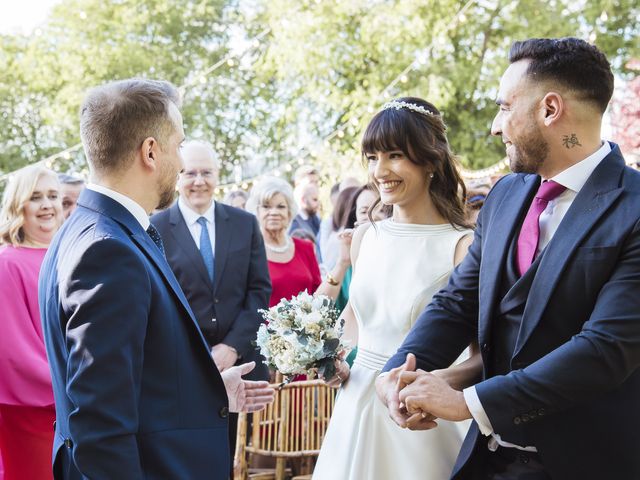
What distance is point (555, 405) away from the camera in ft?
7.22

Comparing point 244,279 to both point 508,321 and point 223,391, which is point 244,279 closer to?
point 223,391

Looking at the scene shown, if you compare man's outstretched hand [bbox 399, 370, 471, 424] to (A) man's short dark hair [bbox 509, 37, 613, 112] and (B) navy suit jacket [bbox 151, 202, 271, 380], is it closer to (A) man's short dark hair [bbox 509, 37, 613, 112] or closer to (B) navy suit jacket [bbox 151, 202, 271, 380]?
(A) man's short dark hair [bbox 509, 37, 613, 112]

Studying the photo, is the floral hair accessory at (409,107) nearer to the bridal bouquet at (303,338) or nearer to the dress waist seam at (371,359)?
the bridal bouquet at (303,338)

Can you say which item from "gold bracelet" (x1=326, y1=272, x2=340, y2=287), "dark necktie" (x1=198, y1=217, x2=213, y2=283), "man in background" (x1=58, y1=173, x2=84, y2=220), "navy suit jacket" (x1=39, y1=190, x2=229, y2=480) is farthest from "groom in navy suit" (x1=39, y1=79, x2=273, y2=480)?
"man in background" (x1=58, y1=173, x2=84, y2=220)

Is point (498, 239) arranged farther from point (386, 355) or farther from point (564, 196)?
point (386, 355)

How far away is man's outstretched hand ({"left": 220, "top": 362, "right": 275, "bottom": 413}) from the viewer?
9.90 feet

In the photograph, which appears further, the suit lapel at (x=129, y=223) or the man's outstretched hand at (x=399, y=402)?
the suit lapel at (x=129, y=223)

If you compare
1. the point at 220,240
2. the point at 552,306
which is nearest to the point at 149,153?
the point at 552,306

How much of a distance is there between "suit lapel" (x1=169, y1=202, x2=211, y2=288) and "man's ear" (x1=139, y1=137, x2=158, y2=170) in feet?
8.84

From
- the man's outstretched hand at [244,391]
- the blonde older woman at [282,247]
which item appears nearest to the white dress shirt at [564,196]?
the man's outstretched hand at [244,391]

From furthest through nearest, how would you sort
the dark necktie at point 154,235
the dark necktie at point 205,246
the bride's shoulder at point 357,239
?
the dark necktie at point 205,246 < the bride's shoulder at point 357,239 < the dark necktie at point 154,235

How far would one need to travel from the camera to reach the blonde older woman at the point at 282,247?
6.62m

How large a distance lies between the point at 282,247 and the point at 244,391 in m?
3.77

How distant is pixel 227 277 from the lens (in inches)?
211
